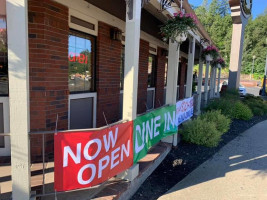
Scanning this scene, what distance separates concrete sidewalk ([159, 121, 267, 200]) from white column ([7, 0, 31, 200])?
6.41 ft

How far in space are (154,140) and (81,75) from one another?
→ 1.88m

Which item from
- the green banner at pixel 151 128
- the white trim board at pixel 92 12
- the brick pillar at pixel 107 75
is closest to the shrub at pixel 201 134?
the green banner at pixel 151 128

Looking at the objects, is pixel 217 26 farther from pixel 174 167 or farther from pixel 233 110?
pixel 174 167

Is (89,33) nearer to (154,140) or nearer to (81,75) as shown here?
(81,75)

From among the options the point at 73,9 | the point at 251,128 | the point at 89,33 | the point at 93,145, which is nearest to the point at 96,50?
the point at 89,33

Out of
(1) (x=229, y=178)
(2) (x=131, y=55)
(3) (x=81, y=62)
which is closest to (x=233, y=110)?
(1) (x=229, y=178)

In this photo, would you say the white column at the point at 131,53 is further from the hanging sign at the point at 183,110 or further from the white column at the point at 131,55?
the hanging sign at the point at 183,110

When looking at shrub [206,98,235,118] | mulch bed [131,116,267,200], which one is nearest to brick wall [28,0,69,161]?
mulch bed [131,116,267,200]

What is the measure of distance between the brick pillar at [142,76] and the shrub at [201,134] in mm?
1853

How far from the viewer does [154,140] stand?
395 centimetres

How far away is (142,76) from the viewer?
22.6ft

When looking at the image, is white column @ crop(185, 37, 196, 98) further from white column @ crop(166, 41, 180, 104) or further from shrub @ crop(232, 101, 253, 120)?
shrub @ crop(232, 101, 253, 120)

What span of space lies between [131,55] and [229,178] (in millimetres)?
2666

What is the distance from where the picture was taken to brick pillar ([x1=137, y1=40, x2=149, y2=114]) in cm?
666
